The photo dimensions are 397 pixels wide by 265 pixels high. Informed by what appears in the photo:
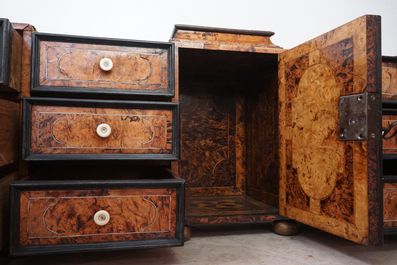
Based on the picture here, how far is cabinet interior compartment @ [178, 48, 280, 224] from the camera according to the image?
5.21 feet

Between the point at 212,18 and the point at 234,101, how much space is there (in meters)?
0.65

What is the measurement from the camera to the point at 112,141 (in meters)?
0.98

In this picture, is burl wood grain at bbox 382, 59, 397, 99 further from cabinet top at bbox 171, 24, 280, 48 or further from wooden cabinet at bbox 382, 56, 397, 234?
cabinet top at bbox 171, 24, 280, 48

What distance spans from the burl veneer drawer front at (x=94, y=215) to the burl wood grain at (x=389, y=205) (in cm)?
77

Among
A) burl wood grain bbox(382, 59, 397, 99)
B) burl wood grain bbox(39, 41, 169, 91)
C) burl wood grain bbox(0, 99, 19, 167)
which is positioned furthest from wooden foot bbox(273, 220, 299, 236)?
burl wood grain bbox(0, 99, 19, 167)

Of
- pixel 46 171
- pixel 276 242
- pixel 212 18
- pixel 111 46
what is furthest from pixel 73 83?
pixel 212 18

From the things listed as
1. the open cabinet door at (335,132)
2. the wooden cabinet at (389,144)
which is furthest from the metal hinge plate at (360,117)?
the wooden cabinet at (389,144)

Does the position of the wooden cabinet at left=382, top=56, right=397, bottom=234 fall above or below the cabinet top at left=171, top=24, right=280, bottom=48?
below

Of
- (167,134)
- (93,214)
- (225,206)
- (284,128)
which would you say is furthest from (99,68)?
(225,206)

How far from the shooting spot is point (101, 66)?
1.00 m

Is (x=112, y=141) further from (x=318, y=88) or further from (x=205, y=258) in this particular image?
(x=318, y=88)

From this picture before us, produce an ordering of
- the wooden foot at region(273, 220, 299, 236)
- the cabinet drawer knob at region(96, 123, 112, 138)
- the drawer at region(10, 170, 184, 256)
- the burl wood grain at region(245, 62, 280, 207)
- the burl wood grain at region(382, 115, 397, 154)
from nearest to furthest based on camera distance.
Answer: the drawer at region(10, 170, 184, 256) → the cabinet drawer knob at region(96, 123, 112, 138) → the burl wood grain at region(382, 115, 397, 154) → the wooden foot at region(273, 220, 299, 236) → the burl wood grain at region(245, 62, 280, 207)

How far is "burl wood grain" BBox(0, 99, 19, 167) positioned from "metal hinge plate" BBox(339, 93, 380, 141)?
1066 mm

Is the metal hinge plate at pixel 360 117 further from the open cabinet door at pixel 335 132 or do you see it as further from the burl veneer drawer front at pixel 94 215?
the burl veneer drawer front at pixel 94 215
